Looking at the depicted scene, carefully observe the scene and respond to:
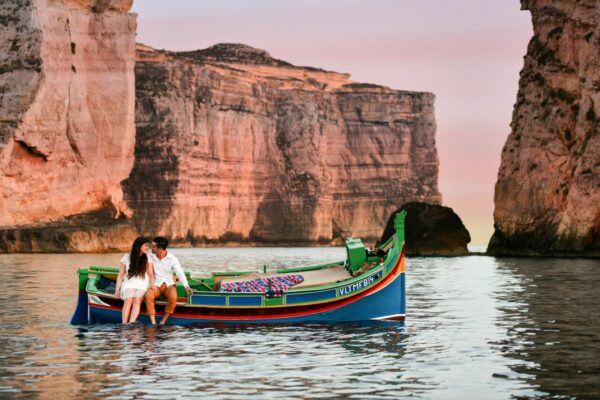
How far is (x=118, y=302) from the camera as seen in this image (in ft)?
87.1

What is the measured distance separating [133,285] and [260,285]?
12.8 ft

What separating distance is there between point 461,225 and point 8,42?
46576 mm

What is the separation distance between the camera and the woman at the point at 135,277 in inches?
1005

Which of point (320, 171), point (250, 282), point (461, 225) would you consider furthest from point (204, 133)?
point (250, 282)

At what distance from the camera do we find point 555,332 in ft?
84.5

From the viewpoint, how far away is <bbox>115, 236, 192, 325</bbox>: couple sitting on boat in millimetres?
25609

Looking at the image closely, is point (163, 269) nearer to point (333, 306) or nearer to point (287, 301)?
point (287, 301)

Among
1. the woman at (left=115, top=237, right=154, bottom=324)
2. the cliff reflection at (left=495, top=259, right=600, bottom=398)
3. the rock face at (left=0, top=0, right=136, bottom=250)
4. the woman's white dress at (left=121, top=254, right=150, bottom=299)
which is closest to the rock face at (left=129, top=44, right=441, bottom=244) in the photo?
the rock face at (left=0, top=0, right=136, bottom=250)

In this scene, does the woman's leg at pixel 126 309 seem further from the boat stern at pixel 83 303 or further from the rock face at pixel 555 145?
the rock face at pixel 555 145

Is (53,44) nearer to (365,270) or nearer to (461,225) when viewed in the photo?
(461,225)

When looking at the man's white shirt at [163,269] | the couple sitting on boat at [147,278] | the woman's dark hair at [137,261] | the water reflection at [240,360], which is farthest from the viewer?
the man's white shirt at [163,269]

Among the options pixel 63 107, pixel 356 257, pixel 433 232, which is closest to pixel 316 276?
pixel 356 257

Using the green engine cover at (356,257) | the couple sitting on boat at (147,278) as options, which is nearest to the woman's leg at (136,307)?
the couple sitting on boat at (147,278)

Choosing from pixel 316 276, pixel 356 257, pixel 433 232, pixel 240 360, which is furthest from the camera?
pixel 433 232
